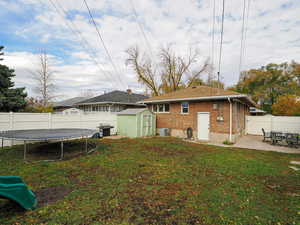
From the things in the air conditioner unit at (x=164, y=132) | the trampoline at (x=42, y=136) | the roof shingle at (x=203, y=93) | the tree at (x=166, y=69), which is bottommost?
the air conditioner unit at (x=164, y=132)

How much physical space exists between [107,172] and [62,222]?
221 centimetres

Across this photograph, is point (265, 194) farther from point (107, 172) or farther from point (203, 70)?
point (203, 70)

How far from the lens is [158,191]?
3441 millimetres

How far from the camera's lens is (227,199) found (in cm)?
309

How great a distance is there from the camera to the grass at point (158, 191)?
8.22ft

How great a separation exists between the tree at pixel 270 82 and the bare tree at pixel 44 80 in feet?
106

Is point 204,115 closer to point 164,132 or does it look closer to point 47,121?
point 164,132

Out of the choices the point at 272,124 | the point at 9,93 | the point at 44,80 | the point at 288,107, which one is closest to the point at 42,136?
the point at 9,93

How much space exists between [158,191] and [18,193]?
2.58m

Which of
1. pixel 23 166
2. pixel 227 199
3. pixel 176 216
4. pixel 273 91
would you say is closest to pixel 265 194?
pixel 227 199

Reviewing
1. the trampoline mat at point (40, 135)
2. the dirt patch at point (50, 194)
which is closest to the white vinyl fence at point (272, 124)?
the trampoline mat at point (40, 135)

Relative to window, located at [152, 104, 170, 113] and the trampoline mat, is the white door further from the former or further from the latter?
the trampoline mat

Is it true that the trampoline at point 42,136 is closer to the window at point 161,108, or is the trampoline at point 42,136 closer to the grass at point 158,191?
the grass at point 158,191

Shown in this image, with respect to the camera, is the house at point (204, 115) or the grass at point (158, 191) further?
the house at point (204, 115)
